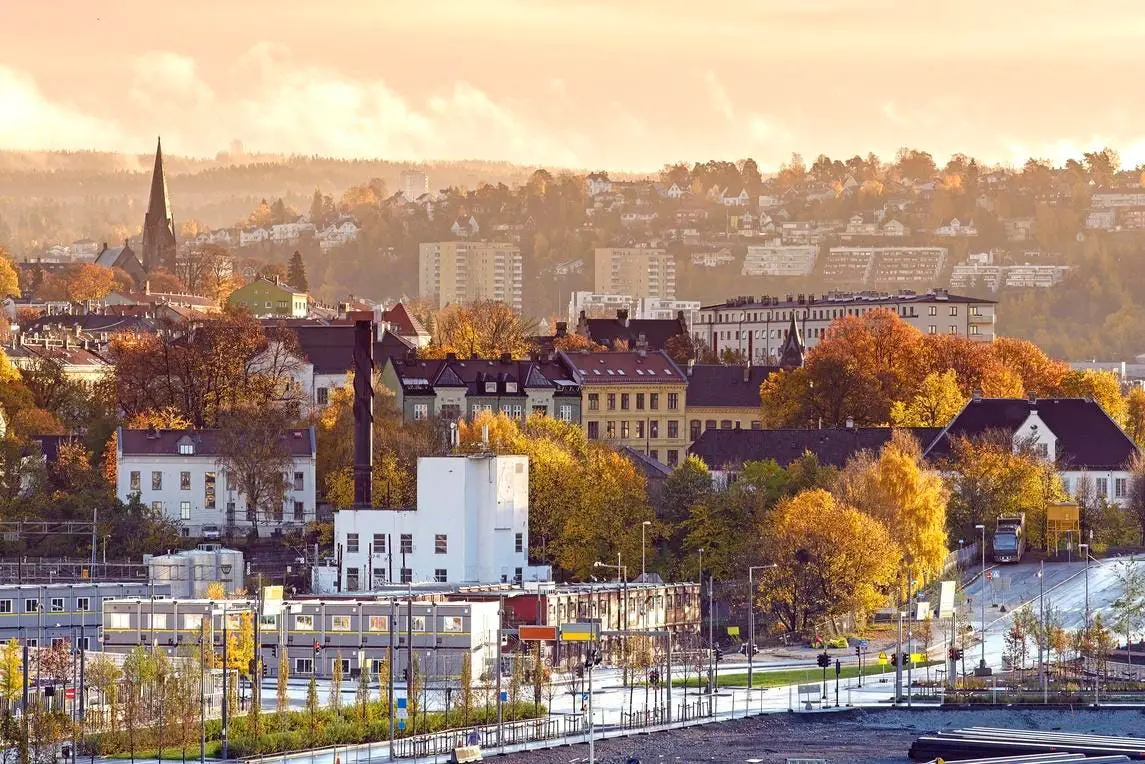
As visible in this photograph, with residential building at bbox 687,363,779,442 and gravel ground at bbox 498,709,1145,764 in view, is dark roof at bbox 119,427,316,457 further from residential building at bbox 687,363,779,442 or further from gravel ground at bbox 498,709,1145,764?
gravel ground at bbox 498,709,1145,764

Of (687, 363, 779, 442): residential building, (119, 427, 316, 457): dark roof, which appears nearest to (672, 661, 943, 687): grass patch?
(119, 427, 316, 457): dark roof

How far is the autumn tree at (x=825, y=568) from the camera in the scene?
112 meters

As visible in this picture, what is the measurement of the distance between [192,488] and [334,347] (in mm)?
43604

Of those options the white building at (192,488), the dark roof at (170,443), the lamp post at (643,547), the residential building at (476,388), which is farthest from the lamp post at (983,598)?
the residential building at (476,388)

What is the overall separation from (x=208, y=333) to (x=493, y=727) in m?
70.9

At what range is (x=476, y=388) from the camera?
523 feet

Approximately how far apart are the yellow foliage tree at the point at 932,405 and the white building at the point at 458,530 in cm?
3590

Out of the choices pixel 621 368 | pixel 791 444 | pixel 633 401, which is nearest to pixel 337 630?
pixel 791 444

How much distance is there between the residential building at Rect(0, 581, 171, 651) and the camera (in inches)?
4171

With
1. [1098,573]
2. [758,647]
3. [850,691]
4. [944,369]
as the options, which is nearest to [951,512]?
[1098,573]

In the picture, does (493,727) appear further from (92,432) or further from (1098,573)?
(92,432)

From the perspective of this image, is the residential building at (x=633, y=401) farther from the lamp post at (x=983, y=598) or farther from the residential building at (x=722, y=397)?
the lamp post at (x=983, y=598)

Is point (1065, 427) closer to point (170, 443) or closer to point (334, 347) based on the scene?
point (170, 443)

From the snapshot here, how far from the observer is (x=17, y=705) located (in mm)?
88312
